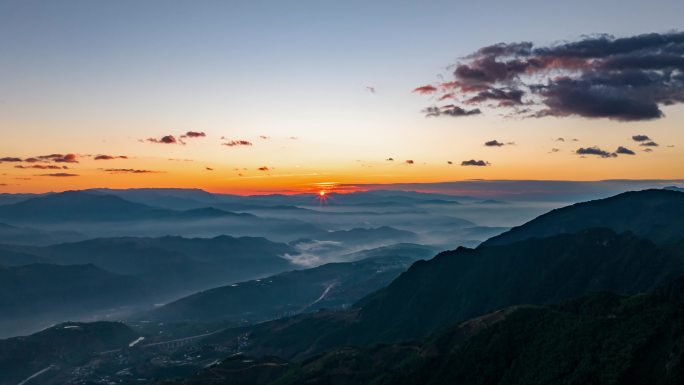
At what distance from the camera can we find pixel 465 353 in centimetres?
17612

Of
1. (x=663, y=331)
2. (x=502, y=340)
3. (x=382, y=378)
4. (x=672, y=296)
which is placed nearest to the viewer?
(x=663, y=331)

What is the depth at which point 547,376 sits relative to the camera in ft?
455

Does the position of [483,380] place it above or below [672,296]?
below

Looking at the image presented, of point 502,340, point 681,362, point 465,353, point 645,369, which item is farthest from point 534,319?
point 681,362

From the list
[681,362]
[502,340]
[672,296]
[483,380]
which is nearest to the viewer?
[681,362]

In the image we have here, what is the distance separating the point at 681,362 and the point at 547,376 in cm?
3551

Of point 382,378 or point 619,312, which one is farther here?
point 382,378

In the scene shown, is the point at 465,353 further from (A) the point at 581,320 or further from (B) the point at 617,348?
(B) the point at 617,348

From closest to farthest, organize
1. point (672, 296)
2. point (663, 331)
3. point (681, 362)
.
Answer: point (681, 362)
point (663, 331)
point (672, 296)

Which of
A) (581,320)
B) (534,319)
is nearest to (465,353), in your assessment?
(534,319)

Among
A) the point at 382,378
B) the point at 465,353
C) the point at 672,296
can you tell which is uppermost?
the point at 672,296

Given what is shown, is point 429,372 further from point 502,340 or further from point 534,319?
point 534,319

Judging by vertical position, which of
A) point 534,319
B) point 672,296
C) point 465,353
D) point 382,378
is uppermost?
point 672,296

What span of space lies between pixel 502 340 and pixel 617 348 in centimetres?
4351
